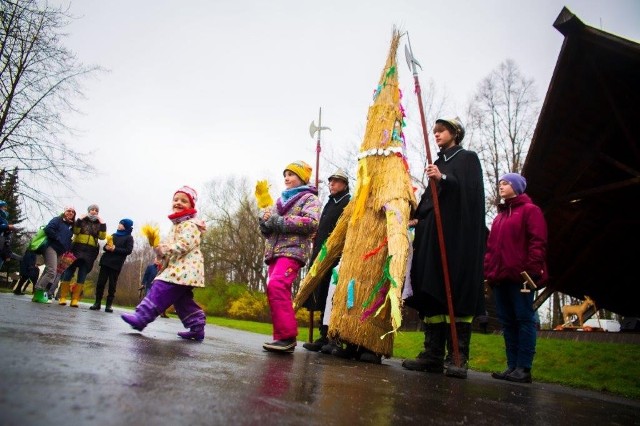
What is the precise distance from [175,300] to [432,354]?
242cm

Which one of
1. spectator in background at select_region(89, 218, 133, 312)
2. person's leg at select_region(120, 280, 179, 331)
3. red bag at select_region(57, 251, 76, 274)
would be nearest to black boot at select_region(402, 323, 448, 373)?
person's leg at select_region(120, 280, 179, 331)

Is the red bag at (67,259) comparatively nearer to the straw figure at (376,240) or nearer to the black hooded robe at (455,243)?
the straw figure at (376,240)

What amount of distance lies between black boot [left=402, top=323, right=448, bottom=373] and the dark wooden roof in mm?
4634

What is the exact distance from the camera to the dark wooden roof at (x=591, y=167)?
6.63m

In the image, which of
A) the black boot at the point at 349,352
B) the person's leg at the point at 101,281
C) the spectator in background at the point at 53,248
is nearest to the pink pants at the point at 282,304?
the black boot at the point at 349,352

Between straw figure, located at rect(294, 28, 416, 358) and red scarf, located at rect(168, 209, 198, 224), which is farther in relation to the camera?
red scarf, located at rect(168, 209, 198, 224)

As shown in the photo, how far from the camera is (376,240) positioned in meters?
4.14

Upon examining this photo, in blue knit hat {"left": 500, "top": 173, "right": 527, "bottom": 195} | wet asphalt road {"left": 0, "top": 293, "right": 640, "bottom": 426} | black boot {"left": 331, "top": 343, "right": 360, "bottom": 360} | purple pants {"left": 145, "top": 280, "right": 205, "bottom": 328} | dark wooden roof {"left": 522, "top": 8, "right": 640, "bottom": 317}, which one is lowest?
black boot {"left": 331, "top": 343, "right": 360, "bottom": 360}

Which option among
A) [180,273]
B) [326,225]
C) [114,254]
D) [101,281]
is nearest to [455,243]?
[326,225]

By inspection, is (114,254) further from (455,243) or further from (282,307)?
(455,243)

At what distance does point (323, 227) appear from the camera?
557cm

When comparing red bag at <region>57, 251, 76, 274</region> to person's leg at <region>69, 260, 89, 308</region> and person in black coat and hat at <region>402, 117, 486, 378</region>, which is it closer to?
person's leg at <region>69, 260, 89, 308</region>

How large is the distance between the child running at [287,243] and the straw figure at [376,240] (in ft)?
1.39

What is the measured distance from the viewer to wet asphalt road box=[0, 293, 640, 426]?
1.16 m
